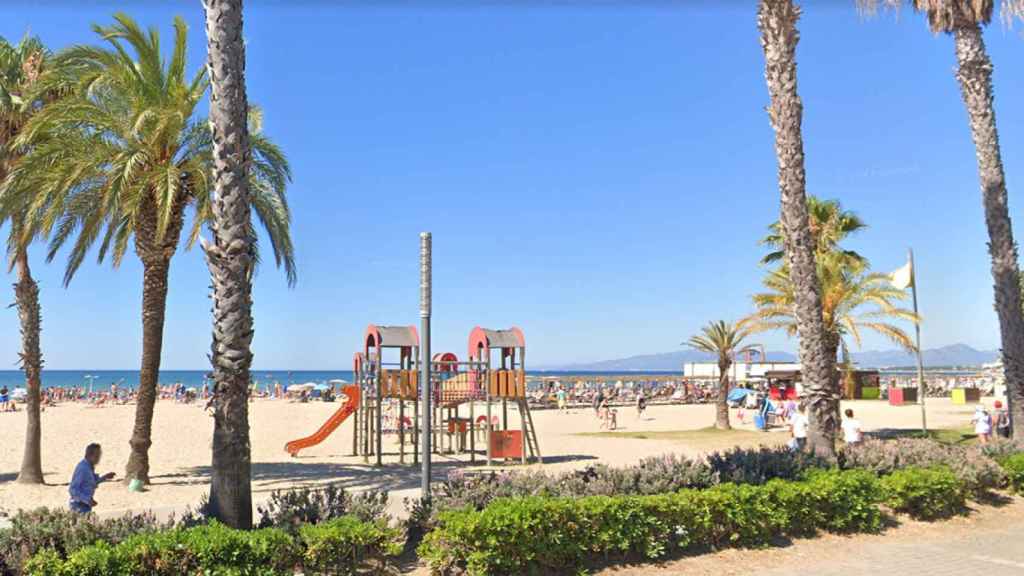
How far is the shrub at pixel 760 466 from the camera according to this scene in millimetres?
8828

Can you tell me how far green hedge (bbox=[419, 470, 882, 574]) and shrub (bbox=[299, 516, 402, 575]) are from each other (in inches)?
14.1

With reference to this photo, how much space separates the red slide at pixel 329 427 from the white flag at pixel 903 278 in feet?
52.4

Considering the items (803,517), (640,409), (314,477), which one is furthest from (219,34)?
(640,409)

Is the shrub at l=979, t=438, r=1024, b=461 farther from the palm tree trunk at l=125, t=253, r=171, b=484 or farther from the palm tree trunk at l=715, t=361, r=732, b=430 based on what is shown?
the palm tree trunk at l=715, t=361, r=732, b=430

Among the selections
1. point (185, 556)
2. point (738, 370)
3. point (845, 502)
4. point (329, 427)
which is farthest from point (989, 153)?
point (738, 370)

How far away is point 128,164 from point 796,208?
10797 millimetres

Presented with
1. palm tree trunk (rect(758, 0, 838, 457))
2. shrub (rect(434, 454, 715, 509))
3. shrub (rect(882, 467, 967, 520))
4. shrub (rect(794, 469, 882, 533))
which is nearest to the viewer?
shrub (rect(434, 454, 715, 509))

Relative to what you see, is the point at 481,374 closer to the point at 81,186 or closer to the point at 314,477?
the point at 314,477

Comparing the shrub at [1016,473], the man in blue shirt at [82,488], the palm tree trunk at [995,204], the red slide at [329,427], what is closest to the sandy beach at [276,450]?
the red slide at [329,427]

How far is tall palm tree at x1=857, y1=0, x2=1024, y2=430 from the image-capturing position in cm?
1469

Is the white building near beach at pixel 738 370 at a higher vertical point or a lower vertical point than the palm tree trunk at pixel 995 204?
lower

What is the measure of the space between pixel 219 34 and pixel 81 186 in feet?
28.8

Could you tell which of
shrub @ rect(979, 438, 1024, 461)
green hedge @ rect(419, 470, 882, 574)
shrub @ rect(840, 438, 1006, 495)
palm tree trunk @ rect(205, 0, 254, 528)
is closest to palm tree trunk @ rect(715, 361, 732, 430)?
shrub @ rect(979, 438, 1024, 461)

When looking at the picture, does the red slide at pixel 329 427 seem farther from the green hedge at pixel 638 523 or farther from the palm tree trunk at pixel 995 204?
the palm tree trunk at pixel 995 204
